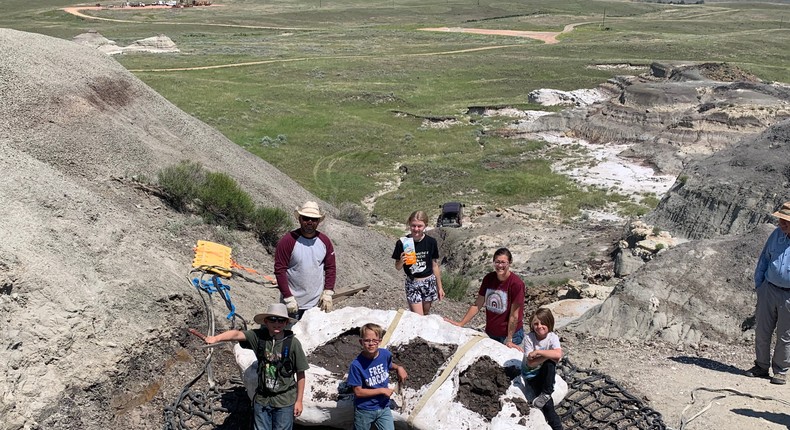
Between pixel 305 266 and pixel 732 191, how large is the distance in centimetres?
1598

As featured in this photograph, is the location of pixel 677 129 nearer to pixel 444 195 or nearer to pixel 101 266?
pixel 444 195

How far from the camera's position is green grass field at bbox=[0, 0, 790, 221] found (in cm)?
3108

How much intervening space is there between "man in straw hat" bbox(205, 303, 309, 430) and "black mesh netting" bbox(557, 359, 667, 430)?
121 inches

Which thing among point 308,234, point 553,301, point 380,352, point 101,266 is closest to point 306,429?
point 380,352

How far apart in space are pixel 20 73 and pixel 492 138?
2816 cm

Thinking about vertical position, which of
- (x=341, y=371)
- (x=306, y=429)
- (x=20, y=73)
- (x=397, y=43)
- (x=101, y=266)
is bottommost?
(x=397, y=43)

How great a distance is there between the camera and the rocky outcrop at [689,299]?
12.1 metres

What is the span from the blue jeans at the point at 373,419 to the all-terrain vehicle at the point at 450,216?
17360mm

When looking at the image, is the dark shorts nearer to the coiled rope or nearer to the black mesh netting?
the black mesh netting

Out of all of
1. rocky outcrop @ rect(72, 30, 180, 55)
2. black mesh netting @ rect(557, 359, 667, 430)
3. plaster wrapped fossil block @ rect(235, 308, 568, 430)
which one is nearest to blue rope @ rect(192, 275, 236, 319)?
plaster wrapped fossil block @ rect(235, 308, 568, 430)

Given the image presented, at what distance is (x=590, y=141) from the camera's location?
38.4m

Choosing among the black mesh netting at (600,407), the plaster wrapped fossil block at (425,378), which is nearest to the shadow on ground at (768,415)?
the black mesh netting at (600,407)

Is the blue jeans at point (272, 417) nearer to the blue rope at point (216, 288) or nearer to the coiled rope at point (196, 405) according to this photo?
the coiled rope at point (196, 405)

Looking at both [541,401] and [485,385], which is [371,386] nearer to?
[485,385]
